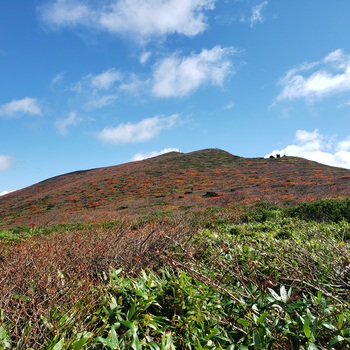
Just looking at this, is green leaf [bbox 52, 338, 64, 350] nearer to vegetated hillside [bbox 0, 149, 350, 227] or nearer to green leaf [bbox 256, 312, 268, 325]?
green leaf [bbox 256, 312, 268, 325]

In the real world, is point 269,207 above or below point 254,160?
below

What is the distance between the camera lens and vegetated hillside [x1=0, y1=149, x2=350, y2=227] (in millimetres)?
23750

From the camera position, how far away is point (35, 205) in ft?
123

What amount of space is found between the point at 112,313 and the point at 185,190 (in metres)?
30.8

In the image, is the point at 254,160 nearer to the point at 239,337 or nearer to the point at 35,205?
the point at 35,205

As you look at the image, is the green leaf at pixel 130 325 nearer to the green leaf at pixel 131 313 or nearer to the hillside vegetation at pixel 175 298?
the hillside vegetation at pixel 175 298

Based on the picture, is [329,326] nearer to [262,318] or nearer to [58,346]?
[262,318]

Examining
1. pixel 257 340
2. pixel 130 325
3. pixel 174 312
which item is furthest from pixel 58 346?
pixel 257 340

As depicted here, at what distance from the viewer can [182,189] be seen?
3450 centimetres

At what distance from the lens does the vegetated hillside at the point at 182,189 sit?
23.8m

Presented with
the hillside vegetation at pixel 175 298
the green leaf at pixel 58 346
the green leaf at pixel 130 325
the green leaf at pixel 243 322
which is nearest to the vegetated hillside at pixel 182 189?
the hillside vegetation at pixel 175 298

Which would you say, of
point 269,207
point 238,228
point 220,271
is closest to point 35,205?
point 269,207

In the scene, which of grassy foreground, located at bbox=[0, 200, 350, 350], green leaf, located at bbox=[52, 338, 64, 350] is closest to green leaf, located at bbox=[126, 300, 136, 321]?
grassy foreground, located at bbox=[0, 200, 350, 350]

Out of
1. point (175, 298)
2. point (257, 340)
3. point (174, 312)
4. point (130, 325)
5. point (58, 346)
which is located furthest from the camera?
point (175, 298)
